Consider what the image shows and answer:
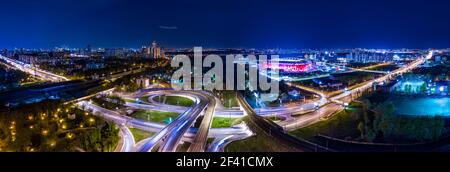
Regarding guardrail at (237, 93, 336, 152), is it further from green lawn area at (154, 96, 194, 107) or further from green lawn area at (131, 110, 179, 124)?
green lawn area at (154, 96, 194, 107)

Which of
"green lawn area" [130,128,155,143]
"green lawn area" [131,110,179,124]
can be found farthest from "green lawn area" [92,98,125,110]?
"green lawn area" [130,128,155,143]

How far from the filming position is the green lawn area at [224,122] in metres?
4.70

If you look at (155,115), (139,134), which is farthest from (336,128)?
(155,115)

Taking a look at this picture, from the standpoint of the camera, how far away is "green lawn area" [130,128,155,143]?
4050 millimetres

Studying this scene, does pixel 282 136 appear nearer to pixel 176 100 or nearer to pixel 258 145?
pixel 258 145

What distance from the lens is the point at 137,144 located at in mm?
3738

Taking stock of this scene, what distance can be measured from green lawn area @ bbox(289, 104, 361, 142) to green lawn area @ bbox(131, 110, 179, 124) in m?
1.93

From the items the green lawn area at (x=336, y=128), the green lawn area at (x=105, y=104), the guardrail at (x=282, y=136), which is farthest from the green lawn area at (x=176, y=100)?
the green lawn area at (x=336, y=128)

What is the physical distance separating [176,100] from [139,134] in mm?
2636

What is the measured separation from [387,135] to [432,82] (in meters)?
6.95

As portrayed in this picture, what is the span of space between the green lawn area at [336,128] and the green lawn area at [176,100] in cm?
245
